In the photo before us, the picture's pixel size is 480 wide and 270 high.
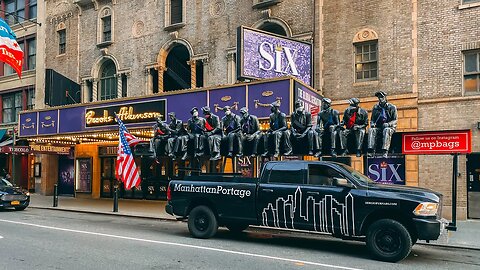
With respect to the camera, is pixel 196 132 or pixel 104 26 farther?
pixel 104 26

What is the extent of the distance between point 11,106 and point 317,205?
26.6 meters

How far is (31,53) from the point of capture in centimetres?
2984

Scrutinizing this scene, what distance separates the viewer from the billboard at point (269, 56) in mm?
16906

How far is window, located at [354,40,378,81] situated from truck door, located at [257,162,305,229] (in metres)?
8.32

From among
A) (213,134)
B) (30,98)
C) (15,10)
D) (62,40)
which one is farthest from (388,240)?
(15,10)

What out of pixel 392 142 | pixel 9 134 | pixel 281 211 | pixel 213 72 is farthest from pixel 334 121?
pixel 9 134

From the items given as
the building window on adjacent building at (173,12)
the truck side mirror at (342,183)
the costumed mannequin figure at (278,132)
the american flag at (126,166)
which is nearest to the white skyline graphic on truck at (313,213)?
the truck side mirror at (342,183)

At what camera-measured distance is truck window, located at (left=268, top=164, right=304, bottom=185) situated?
10.1 meters

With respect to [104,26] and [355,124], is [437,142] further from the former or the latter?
[104,26]

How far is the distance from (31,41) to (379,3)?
73.3 ft

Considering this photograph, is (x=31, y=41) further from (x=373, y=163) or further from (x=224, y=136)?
(x=373, y=163)

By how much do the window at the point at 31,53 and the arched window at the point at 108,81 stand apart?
261 inches

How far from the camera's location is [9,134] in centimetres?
2895

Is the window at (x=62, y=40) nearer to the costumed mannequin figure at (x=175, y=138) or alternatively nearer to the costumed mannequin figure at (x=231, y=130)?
the costumed mannequin figure at (x=175, y=138)
